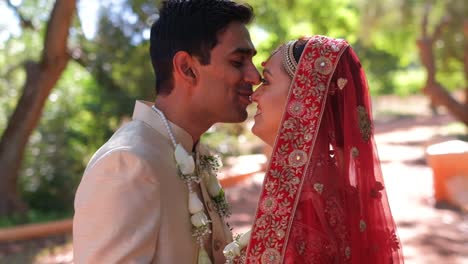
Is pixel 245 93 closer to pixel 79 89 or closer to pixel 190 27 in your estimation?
pixel 190 27

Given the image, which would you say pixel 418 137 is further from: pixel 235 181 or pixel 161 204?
pixel 161 204

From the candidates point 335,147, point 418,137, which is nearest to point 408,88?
point 418,137

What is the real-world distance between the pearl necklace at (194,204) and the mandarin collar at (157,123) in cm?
5

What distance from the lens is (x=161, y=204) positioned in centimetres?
217

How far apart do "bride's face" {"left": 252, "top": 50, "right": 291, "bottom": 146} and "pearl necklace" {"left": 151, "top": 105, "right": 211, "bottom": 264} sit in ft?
1.01

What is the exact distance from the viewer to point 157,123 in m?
2.41

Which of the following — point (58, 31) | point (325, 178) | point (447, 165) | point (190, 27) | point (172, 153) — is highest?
point (58, 31)

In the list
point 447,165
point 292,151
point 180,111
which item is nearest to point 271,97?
point 292,151

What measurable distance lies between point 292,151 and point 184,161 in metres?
0.39

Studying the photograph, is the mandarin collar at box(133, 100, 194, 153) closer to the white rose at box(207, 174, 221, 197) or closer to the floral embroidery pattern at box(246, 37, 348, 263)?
the white rose at box(207, 174, 221, 197)

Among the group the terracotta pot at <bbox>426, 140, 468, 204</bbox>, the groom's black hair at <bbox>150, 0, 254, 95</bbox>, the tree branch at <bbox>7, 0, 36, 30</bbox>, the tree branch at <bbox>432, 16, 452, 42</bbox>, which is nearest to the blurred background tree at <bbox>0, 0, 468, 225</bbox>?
the tree branch at <bbox>7, 0, 36, 30</bbox>

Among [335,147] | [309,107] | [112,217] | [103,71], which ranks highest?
[103,71]

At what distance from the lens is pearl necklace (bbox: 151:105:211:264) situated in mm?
2283

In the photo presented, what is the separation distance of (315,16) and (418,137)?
30.5 feet
